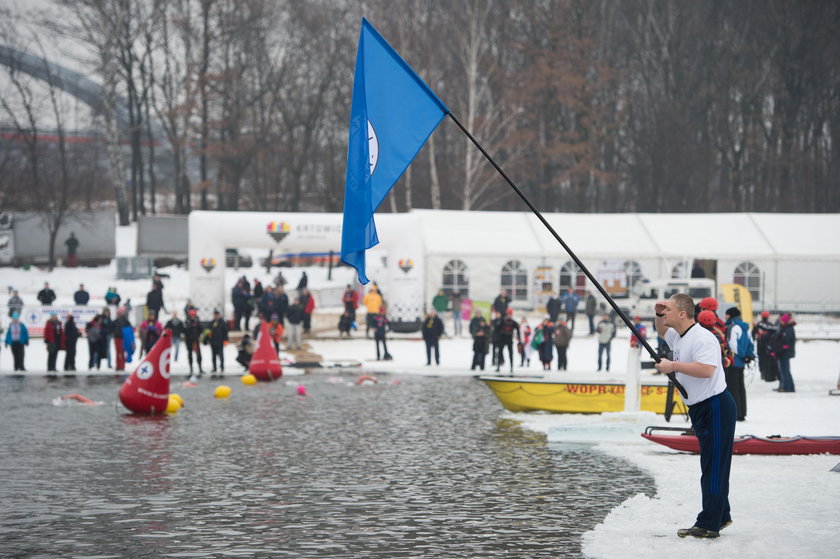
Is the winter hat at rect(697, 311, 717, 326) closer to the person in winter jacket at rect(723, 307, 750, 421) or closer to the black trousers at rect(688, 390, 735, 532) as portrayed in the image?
the person in winter jacket at rect(723, 307, 750, 421)

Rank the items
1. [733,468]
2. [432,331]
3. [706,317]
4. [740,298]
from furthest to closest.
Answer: [740,298]
[432,331]
[733,468]
[706,317]

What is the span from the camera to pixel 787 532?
28.2 ft

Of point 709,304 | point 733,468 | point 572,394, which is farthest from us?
point 572,394

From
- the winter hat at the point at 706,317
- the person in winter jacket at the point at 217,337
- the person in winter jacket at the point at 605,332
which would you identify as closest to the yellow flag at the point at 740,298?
the person in winter jacket at the point at 605,332

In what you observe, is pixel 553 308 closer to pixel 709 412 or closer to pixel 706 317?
pixel 706 317

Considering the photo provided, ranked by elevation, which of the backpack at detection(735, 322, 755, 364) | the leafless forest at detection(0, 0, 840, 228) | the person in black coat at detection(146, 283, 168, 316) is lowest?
the backpack at detection(735, 322, 755, 364)

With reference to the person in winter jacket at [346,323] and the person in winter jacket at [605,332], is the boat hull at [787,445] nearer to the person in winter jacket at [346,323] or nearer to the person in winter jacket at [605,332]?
the person in winter jacket at [605,332]

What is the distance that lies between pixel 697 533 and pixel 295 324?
80.4 feet

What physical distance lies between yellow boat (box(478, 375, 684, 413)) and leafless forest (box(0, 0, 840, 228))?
31.8 m

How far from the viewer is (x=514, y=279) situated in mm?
38094

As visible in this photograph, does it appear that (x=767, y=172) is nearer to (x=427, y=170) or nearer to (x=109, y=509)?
(x=427, y=170)

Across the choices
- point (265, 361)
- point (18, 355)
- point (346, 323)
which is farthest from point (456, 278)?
point (18, 355)

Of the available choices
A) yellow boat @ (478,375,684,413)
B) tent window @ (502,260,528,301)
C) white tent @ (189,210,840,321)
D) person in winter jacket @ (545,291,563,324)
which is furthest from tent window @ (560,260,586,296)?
yellow boat @ (478,375,684,413)

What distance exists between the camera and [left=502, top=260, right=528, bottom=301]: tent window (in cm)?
3803
